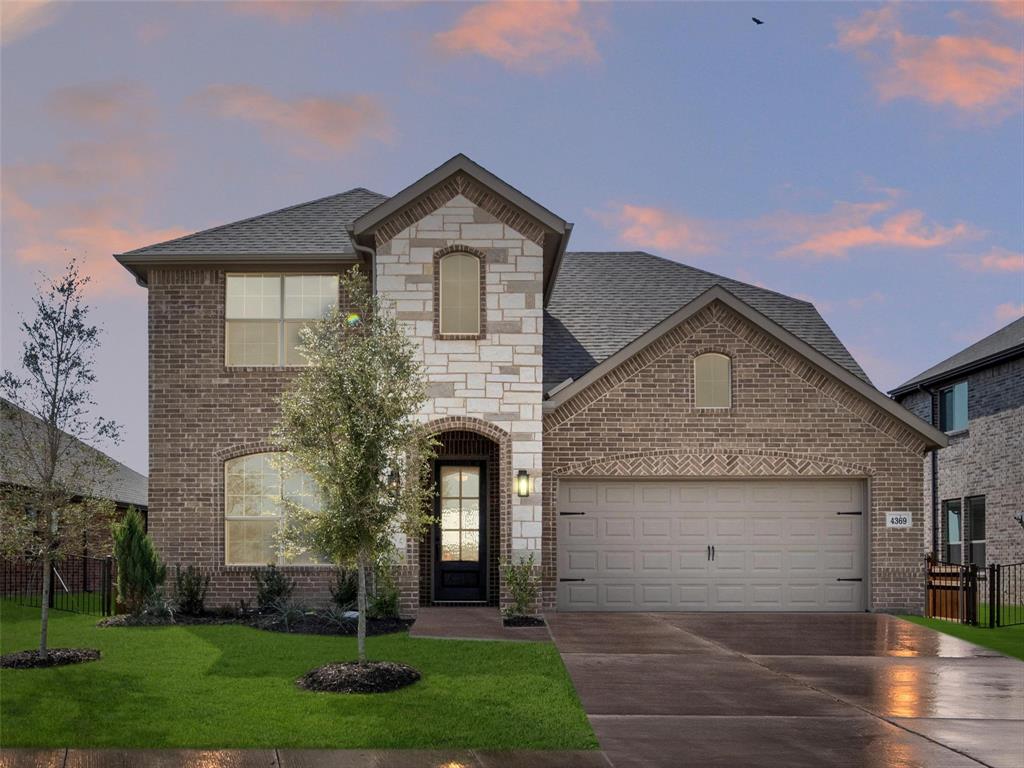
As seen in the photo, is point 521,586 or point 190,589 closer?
point 521,586

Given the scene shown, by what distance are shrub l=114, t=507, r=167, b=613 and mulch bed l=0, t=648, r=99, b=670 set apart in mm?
4349

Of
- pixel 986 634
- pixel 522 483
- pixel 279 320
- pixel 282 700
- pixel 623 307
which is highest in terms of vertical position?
pixel 623 307

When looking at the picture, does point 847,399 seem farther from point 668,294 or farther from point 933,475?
point 933,475

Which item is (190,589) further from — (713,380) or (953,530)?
(953,530)

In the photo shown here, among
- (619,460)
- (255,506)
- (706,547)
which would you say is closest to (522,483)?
(619,460)

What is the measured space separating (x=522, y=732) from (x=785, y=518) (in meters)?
12.1

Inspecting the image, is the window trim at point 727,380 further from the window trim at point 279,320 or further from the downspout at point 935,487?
the downspout at point 935,487

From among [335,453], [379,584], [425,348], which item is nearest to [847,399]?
[425,348]

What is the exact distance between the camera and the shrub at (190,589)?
19.9m

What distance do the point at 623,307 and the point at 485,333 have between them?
632 cm

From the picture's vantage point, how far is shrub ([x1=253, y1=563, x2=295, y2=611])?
20062mm

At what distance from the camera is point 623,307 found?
25078 mm

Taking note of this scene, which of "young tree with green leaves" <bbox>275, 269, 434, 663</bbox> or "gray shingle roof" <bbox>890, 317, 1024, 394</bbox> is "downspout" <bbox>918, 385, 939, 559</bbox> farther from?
"young tree with green leaves" <bbox>275, 269, 434, 663</bbox>

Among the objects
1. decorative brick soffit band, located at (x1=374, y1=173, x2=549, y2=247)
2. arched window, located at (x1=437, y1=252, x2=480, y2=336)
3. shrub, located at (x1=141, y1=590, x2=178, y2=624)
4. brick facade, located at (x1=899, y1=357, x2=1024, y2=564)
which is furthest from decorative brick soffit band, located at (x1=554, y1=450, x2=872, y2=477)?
brick facade, located at (x1=899, y1=357, x2=1024, y2=564)
